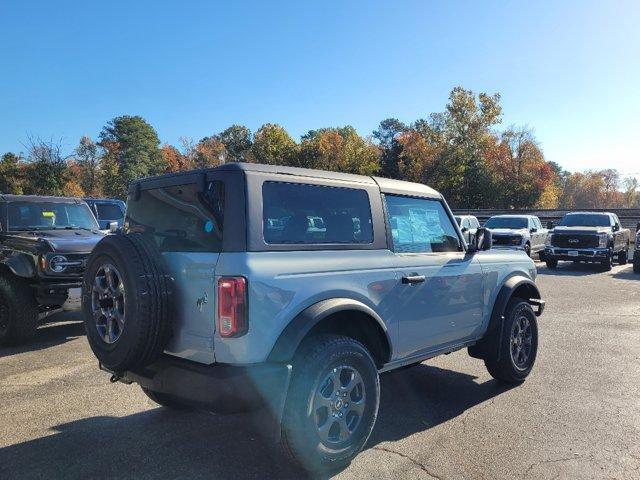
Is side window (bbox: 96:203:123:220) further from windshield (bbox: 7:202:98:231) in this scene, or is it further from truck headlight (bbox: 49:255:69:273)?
truck headlight (bbox: 49:255:69:273)

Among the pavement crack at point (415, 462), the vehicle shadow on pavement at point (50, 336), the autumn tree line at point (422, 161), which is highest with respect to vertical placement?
the autumn tree line at point (422, 161)

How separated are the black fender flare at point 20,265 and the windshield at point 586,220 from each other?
16661 millimetres

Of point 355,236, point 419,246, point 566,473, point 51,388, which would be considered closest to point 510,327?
point 419,246

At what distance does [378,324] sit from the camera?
3.58 meters

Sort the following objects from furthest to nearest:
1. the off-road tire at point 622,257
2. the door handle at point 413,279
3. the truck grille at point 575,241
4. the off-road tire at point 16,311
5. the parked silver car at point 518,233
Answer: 1. the off-road tire at point 622,257
2. the parked silver car at point 518,233
3. the truck grille at point 575,241
4. the off-road tire at point 16,311
5. the door handle at point 413,279

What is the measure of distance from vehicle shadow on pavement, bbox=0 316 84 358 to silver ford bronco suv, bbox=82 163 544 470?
11.3 feet

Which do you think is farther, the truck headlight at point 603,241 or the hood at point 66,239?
the truck headlight at point 603,241

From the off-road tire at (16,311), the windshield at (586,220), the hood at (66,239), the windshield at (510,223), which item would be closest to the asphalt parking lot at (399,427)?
the off-road tire at (16,311)

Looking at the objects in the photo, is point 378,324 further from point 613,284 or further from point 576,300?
point 613,284

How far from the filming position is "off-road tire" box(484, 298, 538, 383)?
488 cm

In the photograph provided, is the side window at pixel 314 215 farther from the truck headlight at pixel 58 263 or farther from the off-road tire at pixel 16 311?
the off-road tire at pixel 16 311

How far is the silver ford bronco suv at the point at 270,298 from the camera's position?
117 inches

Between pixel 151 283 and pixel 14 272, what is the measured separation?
454cm

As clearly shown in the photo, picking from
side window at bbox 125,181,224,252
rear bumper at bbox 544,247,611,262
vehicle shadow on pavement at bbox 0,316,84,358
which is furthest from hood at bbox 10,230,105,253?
rear bumper at bbox 544,247,611,262
